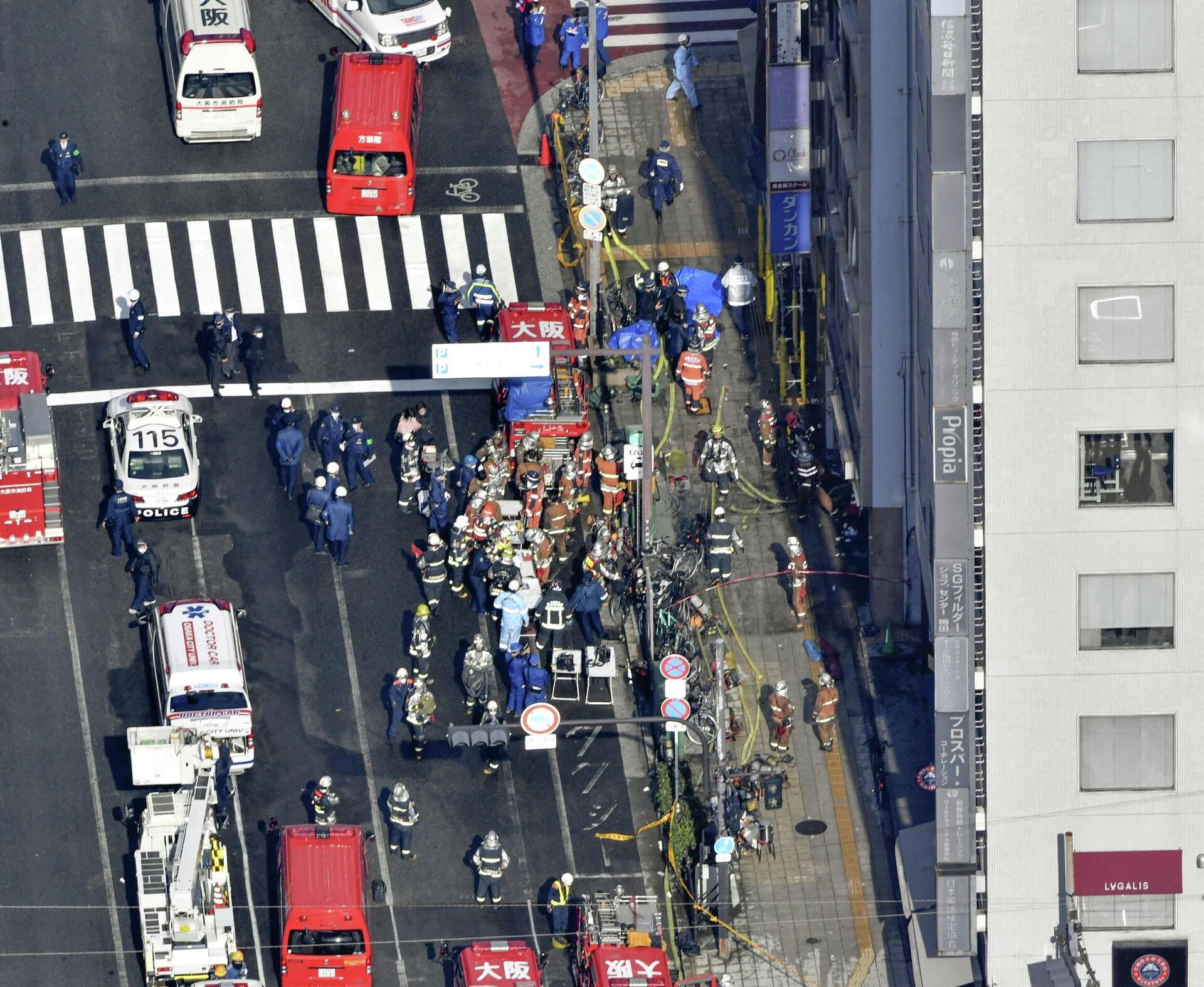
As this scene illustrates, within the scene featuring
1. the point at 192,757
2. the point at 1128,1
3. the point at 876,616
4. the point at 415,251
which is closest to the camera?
the point at 1128,1

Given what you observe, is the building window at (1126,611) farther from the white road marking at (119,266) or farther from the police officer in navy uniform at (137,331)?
the white road marking at (119,266)

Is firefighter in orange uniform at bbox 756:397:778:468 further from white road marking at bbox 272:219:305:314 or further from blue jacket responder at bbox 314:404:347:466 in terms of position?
white road marking at bbox 272:219:305:314

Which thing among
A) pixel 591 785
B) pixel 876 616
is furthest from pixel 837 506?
pixel 591 785

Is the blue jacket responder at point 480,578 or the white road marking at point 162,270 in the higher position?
the white road marking at point 162,270

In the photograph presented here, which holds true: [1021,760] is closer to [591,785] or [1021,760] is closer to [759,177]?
[591,785]

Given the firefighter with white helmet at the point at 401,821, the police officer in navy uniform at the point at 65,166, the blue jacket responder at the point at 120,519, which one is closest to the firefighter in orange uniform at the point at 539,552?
the firefighter with white helmet at the point at 401,821

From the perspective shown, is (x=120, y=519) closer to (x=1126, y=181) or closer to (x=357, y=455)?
(x=357, y=455)

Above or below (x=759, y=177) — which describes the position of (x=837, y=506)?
below
